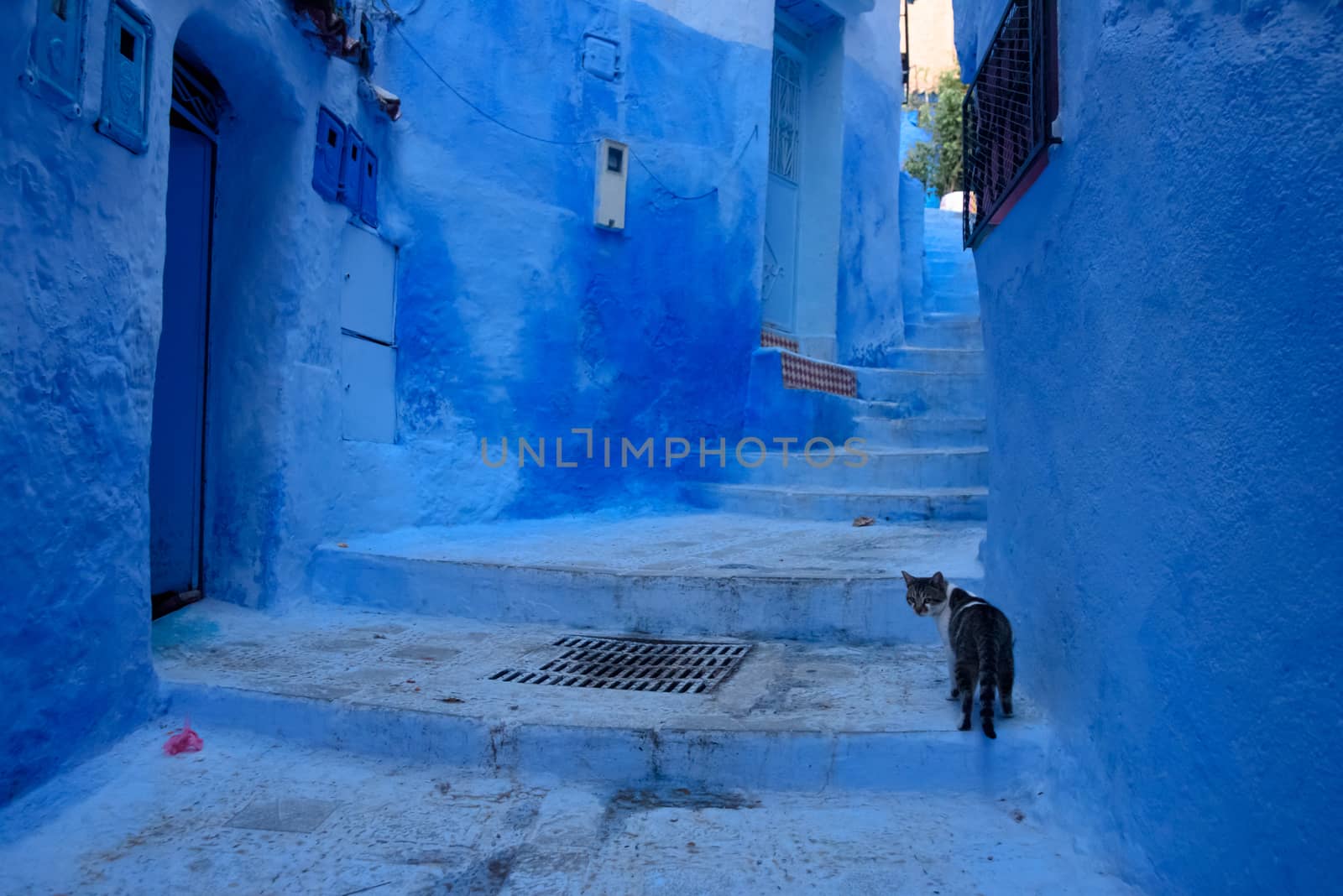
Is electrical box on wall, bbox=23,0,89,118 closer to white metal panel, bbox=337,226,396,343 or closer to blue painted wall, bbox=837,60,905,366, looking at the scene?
white metal panel, bbox=337,226,396,343

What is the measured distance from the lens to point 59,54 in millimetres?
2529

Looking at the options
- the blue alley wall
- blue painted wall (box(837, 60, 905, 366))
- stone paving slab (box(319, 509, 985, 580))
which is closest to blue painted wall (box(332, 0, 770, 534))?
the blue alley wall

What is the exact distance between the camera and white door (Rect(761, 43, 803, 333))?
848cm

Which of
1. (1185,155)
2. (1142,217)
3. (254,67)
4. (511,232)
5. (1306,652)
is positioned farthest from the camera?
(511,232)

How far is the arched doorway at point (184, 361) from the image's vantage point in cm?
402

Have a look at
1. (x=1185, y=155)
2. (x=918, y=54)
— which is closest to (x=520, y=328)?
(x=1185, y=155)

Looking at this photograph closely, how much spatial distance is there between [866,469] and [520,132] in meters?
3.19

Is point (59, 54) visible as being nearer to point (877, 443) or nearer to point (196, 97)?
point (196, 97)

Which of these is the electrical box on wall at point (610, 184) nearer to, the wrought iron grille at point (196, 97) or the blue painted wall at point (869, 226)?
the wrought iron grille at point (196, 97)

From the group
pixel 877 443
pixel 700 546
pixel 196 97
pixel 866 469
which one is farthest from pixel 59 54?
pixel 877 443

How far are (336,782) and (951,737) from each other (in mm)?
1758

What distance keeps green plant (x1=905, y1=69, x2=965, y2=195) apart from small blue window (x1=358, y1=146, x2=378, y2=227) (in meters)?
11.8

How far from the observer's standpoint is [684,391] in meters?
6.61

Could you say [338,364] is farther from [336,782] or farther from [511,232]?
[336,782]
